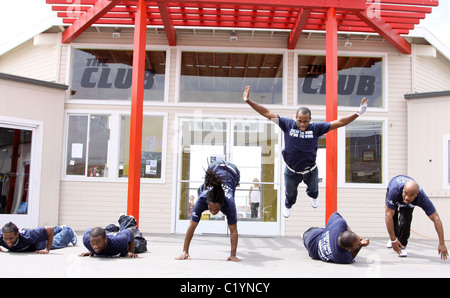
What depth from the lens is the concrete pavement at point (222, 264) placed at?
4.57 m

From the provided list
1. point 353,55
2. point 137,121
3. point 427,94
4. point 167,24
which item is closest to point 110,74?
point 167,24

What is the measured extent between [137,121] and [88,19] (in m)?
2.72

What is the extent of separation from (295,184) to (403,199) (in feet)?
5.49

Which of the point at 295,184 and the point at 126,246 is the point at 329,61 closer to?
the point at 295,184

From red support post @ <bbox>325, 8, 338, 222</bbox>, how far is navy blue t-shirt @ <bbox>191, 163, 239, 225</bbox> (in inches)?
79.4

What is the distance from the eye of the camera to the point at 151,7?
28.8 feet

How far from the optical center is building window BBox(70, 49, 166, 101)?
991cm

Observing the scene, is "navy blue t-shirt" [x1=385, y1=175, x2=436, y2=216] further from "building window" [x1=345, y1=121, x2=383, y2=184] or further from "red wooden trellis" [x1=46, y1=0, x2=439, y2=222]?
"building window" [x1=345, y1=121, x2=383, y2=184]

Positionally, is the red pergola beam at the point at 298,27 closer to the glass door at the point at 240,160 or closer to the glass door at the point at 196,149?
the glass door at the point at 240,160

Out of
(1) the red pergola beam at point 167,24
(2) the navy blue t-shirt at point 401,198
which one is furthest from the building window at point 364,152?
(1) the red pergola beam at point 167,24

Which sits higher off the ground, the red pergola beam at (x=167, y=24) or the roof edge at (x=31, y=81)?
the red pergola beam at (x=167, y=24)

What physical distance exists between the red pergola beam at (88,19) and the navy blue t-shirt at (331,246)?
5.63m

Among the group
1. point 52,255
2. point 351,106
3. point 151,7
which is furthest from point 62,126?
point 351,106

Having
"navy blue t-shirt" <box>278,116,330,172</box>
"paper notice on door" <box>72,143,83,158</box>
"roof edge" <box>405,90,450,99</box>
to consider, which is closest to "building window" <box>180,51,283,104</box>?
"paper notice on door" <box>72,143,83,158</box>
